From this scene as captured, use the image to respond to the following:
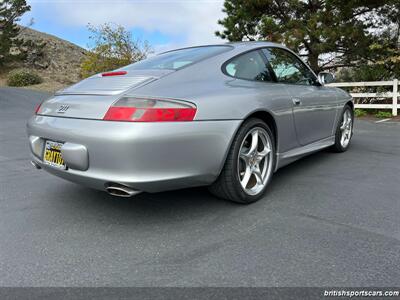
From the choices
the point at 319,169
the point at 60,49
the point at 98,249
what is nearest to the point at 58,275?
the point at 98,249

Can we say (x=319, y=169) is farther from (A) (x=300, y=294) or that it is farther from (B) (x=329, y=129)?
(A) (x=300, y=294)

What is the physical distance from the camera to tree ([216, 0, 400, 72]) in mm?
10008

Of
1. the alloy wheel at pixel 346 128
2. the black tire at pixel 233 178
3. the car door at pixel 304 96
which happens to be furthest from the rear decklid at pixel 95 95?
the alloy wheel at pixel 346 128

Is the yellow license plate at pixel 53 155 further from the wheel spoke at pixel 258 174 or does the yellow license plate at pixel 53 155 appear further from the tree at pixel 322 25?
the tree at pixel 322 25

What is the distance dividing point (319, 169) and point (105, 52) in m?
17.1

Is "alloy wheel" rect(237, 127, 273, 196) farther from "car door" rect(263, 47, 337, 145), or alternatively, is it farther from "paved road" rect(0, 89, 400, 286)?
"car door" rect(263, 47, 337, 145)

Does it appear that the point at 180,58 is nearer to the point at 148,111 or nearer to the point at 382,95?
the point at 148,111

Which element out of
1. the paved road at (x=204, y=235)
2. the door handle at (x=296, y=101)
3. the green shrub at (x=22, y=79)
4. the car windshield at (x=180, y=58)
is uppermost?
the green shrub at (x=22, y=79)

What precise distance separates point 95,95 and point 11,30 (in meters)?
28.0

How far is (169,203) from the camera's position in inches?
115

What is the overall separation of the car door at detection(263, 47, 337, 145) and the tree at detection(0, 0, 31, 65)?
86.9 ft

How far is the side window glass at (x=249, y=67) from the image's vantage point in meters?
2.90

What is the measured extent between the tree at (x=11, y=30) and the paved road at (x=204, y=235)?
83.3 feet

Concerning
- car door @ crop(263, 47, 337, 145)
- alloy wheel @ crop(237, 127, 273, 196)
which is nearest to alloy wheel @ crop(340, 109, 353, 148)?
car door @ crop(263, 47, 337, 145)
